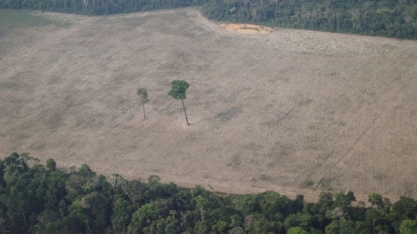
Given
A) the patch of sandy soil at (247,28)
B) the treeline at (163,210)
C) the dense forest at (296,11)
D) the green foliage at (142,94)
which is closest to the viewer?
the treeline at (163,210)

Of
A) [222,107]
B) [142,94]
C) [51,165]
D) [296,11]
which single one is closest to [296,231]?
[51,165]

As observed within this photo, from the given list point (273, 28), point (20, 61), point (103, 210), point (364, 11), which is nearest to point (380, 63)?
point (364, 11)

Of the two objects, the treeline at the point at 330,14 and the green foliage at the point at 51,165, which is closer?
the green foliage at the point at 51,165

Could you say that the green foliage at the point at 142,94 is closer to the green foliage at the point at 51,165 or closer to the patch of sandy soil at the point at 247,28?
the green foliage at the point at 51,165

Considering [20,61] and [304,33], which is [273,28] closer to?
[304,33]

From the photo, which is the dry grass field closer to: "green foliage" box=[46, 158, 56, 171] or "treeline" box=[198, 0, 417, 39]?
"treeline" box=[198, 0, 417, 39]

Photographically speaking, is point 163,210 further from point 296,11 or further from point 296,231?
point 296,11

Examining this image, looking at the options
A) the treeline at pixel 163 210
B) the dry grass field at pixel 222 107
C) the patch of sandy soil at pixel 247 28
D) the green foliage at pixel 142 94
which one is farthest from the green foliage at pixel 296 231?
the patch of sandy soil at pixel 247 28
